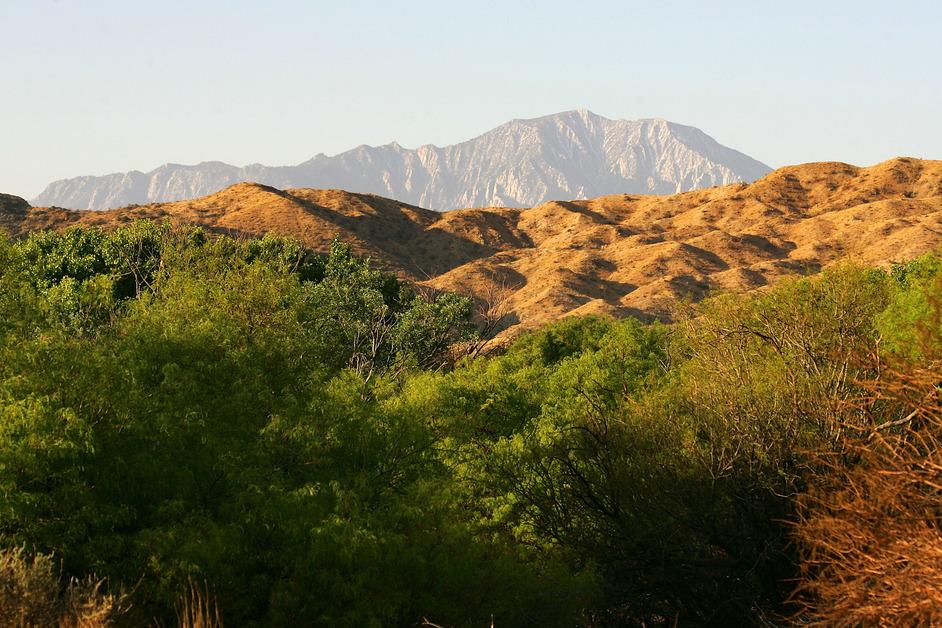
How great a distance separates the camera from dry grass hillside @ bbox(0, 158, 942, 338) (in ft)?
358

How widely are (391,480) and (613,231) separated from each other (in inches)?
4587

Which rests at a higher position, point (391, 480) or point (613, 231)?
point (613, 231)

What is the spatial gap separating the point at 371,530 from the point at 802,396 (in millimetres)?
12452

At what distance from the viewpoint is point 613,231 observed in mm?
142125

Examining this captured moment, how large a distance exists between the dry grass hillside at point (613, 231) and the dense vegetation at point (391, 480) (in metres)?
65.0

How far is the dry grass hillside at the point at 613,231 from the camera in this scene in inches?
4299

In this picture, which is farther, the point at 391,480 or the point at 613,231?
the point at 613,231

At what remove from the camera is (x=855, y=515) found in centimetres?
1783

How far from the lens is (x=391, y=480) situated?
29.6 m

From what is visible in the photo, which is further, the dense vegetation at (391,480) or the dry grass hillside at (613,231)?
the dry grass hillside at (613,231)

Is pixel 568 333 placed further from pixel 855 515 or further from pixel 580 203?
pixel 580 203

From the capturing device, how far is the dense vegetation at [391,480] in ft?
72.5

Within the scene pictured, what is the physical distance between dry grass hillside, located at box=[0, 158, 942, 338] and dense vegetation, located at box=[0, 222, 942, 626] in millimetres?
65041

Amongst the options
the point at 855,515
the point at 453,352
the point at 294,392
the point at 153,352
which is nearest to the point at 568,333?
the point at 453,352
